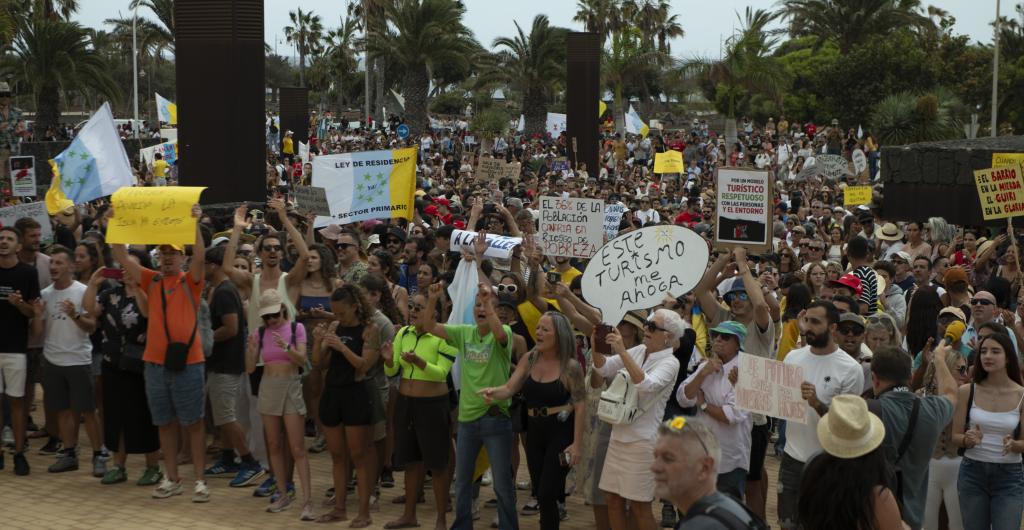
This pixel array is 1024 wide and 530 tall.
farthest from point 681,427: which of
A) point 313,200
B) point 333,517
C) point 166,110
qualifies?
point 166,110

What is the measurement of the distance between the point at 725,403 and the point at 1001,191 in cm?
616

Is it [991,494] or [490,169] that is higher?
[490,169]

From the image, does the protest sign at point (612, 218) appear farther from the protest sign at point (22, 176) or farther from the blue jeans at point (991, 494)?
the blue jeans at point (991, 494)

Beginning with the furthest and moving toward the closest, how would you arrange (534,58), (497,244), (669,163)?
(534,58), (669,163), (497,244)

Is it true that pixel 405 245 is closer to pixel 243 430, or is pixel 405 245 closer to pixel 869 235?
pixel 243 430

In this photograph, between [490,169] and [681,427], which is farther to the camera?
[490,169]

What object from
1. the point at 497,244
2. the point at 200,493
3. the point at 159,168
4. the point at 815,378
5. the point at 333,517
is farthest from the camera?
the point at 159,168

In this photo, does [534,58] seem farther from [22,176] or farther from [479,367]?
[479,367]

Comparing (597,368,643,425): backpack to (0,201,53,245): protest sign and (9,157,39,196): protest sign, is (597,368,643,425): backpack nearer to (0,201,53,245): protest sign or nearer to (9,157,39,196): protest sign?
(0,201,53,245): protest sign

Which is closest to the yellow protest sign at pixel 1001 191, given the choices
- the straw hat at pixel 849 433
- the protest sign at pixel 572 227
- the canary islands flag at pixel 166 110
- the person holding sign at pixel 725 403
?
the protest sign at pixel 572 227

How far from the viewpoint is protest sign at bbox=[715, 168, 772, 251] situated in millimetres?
9492

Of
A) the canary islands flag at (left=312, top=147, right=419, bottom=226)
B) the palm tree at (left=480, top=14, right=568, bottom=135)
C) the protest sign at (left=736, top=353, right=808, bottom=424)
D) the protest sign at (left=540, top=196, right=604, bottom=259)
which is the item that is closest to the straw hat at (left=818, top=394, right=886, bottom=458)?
the protest sign at (left=736, top=353, right=808, bottom=424)

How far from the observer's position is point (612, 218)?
1681 centimetres

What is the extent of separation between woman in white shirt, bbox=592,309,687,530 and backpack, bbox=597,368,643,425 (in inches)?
1.3
